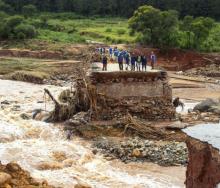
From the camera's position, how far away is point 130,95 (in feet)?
88.3

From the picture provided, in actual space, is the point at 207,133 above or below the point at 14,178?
above

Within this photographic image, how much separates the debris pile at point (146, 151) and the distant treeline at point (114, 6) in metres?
60.3

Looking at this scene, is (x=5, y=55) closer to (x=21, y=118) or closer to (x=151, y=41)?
(x=151, y=41)

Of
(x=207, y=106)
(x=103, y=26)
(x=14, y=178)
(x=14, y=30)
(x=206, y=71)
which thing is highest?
(x=14, y=178)

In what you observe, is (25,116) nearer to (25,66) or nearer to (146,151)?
(146,151)

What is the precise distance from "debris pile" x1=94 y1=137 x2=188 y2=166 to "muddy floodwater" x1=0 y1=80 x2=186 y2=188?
1.61 ft

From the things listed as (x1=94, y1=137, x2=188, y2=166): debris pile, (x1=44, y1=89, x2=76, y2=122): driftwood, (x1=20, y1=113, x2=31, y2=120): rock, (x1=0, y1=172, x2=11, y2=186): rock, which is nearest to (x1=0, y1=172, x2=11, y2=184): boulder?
(x1=0, y1=172, x2=11, y2=186): rock

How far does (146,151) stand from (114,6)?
6855cm

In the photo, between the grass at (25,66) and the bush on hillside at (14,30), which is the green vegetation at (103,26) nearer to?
the bush on hillside at (14,30)

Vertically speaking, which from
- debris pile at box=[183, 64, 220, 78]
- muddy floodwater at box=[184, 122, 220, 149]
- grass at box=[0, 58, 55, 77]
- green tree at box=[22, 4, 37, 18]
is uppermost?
muddy floodwater at box=[184, 122, 220, 149]

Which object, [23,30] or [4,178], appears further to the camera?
[23,30]

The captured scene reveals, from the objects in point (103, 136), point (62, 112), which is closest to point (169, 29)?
point (62, 112)

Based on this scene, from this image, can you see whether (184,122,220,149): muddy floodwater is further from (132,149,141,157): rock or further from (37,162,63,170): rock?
(132,149,141,157): rock

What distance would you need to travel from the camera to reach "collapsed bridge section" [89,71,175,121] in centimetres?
2677
